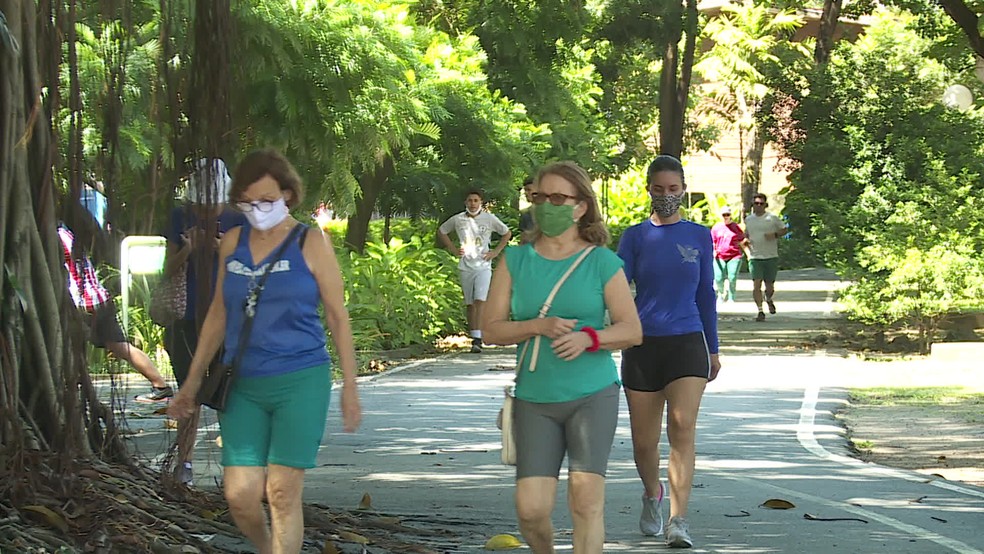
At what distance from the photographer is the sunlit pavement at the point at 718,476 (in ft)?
27.6

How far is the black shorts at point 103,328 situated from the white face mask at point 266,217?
4.05 feet

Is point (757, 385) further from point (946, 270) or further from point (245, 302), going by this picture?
point (245, 302)

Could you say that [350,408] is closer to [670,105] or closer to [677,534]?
[677,534]

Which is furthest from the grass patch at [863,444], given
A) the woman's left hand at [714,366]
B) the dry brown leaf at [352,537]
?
the dry brown leaf at [352,537]

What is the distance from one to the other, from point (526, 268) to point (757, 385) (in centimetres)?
1062

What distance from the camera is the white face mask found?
19.8 feet

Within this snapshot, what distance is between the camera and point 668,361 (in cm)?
→ 800

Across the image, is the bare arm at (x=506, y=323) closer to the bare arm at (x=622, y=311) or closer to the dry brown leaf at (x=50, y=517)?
the bare arm at (x=622, y=311)

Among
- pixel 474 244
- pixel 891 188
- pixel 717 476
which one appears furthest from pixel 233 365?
pixel 891 188

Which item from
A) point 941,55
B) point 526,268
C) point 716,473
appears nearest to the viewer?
point 526,268

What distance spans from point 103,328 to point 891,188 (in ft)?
59.3

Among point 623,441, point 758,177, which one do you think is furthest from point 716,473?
point 758,177

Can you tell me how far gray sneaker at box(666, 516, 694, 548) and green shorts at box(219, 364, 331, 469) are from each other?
8.02ft

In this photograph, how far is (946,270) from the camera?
20828 millimetres
